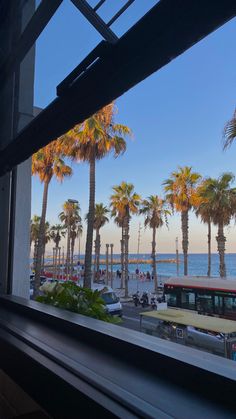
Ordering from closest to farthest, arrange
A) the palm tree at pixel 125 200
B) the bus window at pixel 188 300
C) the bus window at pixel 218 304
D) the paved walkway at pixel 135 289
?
the bus window at pixel 218 304
the bus window at pixel 188 300
the paved walkway at pixel 135 289
the palm tree at pixel 125 200

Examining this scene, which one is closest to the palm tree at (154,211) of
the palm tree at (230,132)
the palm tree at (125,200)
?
the palm tree at (125,200)

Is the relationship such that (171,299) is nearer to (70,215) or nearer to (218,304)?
(218,304)

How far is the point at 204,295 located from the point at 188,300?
2.14ft

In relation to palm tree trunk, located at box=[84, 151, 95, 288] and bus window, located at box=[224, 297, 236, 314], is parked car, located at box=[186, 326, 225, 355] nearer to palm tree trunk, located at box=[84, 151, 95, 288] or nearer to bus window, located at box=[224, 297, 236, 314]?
A: bus window, located at box=[224, 297, 236, 314]

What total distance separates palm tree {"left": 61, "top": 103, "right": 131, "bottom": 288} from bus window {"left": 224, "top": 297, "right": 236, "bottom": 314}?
4087 mm

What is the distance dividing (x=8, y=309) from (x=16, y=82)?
1.13 meters

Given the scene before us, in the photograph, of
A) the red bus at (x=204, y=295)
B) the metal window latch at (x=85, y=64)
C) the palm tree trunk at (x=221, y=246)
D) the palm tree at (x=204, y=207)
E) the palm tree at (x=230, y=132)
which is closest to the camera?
the metal window latch at (x=85, y=64)

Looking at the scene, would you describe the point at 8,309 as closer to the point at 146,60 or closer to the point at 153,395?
the point at 153,395

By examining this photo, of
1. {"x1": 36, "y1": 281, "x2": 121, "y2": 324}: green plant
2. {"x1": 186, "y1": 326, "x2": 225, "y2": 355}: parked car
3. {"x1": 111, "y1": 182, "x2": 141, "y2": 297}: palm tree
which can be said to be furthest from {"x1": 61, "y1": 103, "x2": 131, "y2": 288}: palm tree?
{"x1": 36, "y1": 281, "x2": 121, "y2": 324}: green plant

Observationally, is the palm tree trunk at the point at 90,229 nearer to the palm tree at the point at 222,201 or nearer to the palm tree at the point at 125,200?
the palm tree at the point at 222,201

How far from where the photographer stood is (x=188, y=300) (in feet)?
32.7

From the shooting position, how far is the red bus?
854 cm

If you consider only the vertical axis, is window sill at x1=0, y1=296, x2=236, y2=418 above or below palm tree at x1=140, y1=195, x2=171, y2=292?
below

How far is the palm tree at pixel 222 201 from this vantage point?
15.0 m
